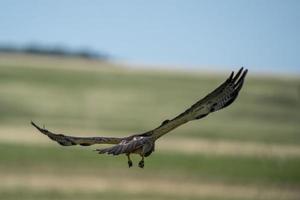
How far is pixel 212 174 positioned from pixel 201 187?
76.9 inches

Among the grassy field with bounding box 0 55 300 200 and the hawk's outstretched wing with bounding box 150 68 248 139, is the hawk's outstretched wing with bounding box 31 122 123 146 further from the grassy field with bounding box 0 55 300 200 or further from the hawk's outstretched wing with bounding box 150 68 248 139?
the grassy field with bounding box 0 55 300 200

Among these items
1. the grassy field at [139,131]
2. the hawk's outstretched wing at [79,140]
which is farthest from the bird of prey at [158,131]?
the grassy field at [139,131]

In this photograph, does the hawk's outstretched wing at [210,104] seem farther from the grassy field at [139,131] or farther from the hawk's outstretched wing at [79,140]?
the grassy field at [139,131]

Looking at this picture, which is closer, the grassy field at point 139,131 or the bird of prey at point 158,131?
the bird of prey at point 158,131

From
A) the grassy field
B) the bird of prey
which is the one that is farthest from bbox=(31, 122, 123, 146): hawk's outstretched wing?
the grassy field

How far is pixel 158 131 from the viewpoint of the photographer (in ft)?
5.98

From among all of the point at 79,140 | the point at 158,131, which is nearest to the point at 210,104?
the point at 158,131

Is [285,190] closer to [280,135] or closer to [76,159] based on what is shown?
[76,159]

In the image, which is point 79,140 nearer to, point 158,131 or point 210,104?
point 158,131

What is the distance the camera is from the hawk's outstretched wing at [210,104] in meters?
1.84

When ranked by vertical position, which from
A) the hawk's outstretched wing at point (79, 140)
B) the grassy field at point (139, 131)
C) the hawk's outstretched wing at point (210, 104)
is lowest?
the hawk's outstretched wing at point (79, 140)

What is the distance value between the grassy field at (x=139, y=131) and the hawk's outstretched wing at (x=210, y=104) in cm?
1537

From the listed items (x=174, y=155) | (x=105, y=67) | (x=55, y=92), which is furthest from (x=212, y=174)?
(x=105, y=67)

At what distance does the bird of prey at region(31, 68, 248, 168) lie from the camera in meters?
1.78
